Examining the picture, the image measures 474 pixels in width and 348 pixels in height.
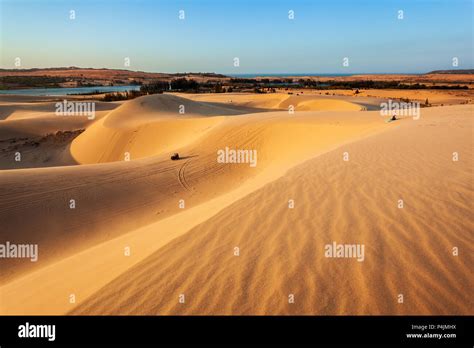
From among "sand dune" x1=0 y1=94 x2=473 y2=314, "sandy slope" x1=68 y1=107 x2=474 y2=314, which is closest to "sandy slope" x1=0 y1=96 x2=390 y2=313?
"sand dune" x1=0 y1=94 x2=473 y2=314

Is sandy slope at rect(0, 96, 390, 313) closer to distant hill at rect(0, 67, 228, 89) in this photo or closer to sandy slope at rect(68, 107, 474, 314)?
sandy slope at rect(68, 107, 474, 314)

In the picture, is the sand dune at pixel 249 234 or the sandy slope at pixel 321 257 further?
the sand dune at pixel 249 234

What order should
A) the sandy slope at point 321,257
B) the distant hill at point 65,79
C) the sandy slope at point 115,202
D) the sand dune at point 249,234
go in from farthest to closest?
the distant hill at point 65,79 < the sandy slope at point 115,202 < the sand dune at point 249,234 < the sandy slope at point 321,257

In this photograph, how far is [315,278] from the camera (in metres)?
3.00

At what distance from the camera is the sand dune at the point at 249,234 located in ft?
9.30

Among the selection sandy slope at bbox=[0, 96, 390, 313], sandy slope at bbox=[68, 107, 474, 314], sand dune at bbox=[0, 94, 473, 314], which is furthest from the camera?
sandy slope at bbox=[0, 96, 390, 313]

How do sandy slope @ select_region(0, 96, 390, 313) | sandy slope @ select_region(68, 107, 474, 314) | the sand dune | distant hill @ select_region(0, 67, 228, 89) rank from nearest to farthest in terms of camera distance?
1. sandy slope @ select_region(68, 107, 474, 314)
2. the sand dune
3. sandy slope @ select_region(0, 96, 390, 313)
4. distant hill @ select_region(0, 67, 228, 89)

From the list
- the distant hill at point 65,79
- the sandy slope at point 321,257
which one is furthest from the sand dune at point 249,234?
the distant hill at point 65,79

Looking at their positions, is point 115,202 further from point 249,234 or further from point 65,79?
point 65,79

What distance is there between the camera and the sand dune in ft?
9.30

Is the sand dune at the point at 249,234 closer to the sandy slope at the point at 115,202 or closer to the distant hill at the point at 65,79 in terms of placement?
the sandy slope at the point at 115,202
